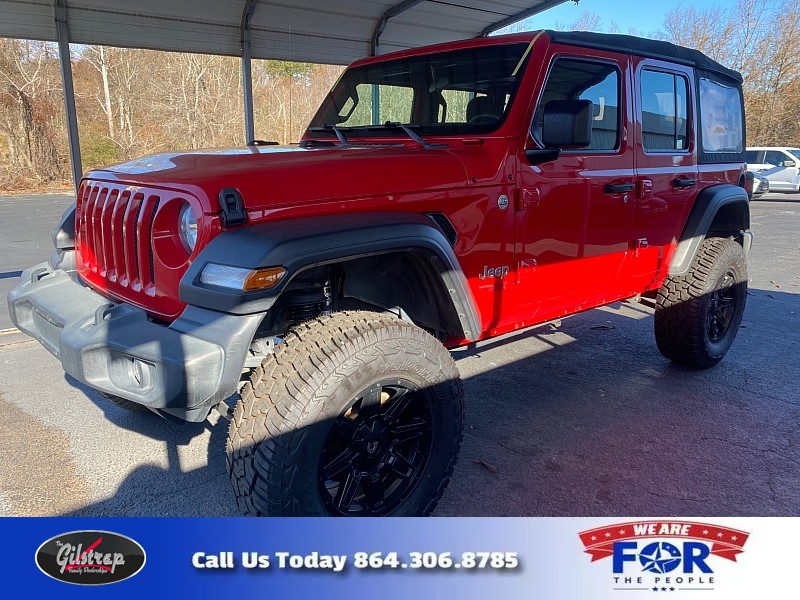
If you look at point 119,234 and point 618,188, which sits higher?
point 618,188

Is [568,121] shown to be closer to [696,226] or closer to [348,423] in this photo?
[348,423]

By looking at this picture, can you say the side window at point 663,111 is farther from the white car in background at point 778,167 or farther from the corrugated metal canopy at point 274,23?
the white car in background at point 778,167

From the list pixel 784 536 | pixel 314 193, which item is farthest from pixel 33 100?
pixel 784 536

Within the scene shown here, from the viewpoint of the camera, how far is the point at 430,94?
348cm

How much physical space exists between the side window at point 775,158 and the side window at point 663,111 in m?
18.1

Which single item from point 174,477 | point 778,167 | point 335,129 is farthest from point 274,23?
point 778,167

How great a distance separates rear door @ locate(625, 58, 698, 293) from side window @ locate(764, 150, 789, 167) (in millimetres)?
18128

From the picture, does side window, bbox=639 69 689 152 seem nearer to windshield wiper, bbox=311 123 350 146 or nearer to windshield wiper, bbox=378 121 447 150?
windshield wiper, bbox=378 121 447 150

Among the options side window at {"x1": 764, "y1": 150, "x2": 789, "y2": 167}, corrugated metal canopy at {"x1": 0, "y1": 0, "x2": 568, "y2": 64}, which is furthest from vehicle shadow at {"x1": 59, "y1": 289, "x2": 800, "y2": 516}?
side window at {"x1": 764, "y1": 150, "x2": 789, "y2": 167}

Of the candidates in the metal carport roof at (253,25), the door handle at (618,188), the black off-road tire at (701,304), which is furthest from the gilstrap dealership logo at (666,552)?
the metal carport roof at (253,25)

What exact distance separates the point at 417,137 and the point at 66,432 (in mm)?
2598

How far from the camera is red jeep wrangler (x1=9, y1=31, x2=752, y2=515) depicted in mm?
2105

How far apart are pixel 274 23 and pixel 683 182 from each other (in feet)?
18.4

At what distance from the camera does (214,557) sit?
1800mm
